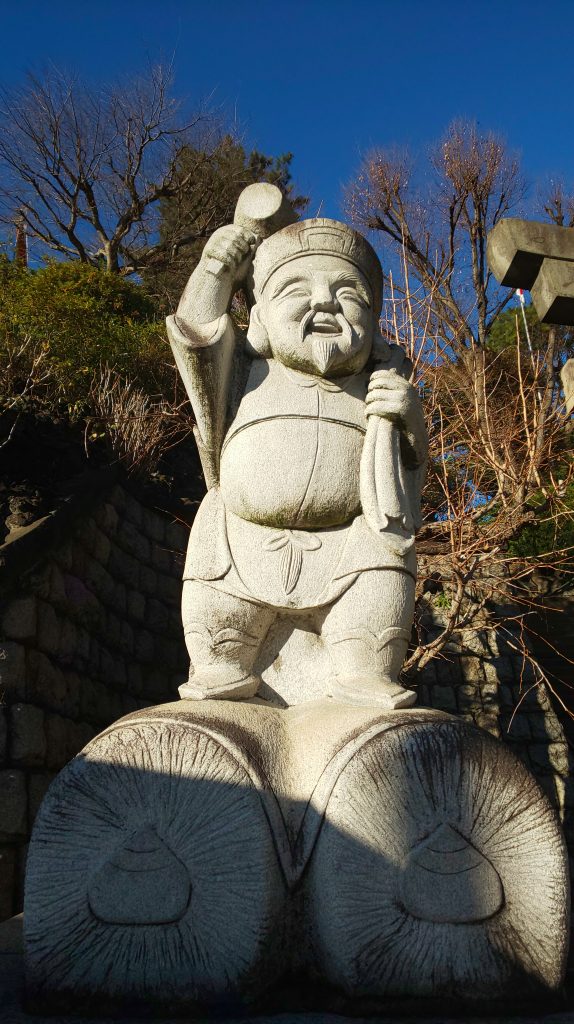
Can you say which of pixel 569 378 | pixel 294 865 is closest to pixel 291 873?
pixel 294 865

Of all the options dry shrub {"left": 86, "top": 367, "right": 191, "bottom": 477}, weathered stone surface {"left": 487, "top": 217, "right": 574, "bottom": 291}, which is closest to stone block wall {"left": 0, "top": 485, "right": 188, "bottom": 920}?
dry shrub {"left": 86, "top": 367, "right": 191, "bottom": 477}

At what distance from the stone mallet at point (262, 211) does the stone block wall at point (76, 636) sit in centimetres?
263

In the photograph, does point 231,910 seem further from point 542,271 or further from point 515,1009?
point 542,271

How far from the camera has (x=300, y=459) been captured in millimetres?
2594

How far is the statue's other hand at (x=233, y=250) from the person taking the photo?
2887 millimetres

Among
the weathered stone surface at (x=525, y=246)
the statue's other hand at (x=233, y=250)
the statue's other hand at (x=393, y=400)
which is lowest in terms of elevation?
the statue's other hand at (x=393, y=400)

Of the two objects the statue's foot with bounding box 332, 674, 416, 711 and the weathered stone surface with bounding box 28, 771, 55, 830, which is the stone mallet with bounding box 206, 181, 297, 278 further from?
the weathered stone surface with bounding box 28, 771, 55, 830

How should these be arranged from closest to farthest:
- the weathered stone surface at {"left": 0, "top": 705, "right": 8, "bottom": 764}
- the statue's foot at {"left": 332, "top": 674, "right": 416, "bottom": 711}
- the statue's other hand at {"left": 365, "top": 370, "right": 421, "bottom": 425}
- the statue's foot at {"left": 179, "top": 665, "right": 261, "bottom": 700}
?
1. the statue's foot at {"left": 332, "top": 674, "right": 416, "bottom": 711}
2. the statue's foot at {"left": 179, "top": 665, "right": 261, "bottom": 700}
3. the statue's other hand at {"left": 365, "top": 370, "right": 421, "bottom": 425}
4. the weathered stone surface at {"left": 0, "top": 705, "right": 8, "bottom": 764}

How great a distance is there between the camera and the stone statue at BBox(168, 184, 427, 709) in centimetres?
252

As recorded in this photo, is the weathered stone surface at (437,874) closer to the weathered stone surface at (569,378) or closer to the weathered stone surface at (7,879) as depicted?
the weathered stone surface at (7,879)

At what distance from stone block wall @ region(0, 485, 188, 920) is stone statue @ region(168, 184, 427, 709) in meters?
2.38

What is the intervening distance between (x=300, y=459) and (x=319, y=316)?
56cm

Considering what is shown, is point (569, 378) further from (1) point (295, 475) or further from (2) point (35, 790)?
(2) point (35, 790)

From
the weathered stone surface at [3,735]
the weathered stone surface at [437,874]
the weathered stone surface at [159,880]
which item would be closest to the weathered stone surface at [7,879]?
the weathered stone surface at [3,735]
